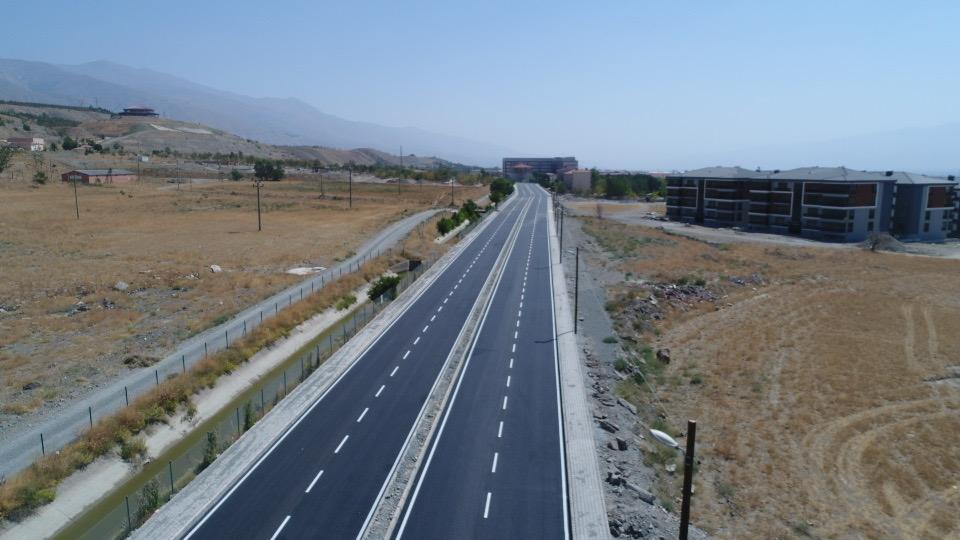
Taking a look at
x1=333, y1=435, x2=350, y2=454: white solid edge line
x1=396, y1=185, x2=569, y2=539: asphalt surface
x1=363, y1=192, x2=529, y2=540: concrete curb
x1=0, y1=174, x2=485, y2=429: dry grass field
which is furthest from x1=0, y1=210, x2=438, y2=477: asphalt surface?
x1=396, y1=185, x2=569, y2=539: asphalt surface

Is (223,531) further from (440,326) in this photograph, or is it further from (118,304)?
(118,304)

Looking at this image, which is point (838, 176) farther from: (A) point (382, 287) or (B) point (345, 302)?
(B) point (345, 302)

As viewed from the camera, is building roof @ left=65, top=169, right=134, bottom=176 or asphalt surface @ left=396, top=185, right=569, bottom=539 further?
building roof @ left=65, top=169, right=134, bottom=176

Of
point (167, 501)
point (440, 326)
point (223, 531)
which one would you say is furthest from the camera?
point (440, 326)

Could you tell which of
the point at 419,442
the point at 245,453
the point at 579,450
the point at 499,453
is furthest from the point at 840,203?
the point at 245,453

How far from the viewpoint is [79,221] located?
84.4m

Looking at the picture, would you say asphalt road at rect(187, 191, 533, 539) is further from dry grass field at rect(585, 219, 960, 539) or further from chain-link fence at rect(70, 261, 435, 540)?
dry grass field at rect(585, 219, 960, 539)

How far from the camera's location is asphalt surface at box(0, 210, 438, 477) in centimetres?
2300

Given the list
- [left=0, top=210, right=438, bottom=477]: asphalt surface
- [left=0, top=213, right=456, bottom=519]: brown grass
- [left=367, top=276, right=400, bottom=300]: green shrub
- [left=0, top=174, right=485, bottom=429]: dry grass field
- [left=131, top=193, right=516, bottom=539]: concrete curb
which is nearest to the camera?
[left=131, top=193, right=516, bottom=539]: concrete curb

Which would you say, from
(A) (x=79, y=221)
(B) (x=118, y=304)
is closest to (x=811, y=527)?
(B) (x=118, y=304)

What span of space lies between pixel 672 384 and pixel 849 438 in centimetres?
847

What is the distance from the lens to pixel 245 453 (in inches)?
896

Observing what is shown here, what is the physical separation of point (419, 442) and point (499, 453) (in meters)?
3.05

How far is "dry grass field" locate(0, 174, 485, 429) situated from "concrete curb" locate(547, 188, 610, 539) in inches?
844
